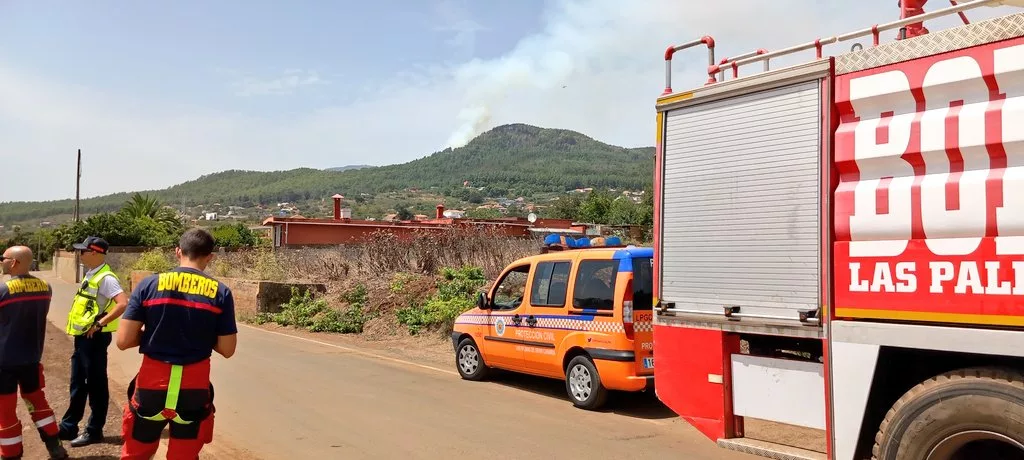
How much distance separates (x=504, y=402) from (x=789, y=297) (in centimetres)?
502

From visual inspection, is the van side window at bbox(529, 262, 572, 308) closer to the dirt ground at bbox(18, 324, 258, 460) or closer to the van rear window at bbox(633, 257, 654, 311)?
the van rear window at bbox(633, 257, 654, 311)

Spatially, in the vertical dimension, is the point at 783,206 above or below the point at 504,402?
above

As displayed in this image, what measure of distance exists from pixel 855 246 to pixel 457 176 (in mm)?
138621

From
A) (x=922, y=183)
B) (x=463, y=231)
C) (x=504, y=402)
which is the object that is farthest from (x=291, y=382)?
(x=463, y=231)

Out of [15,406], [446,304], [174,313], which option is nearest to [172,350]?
[174,313]

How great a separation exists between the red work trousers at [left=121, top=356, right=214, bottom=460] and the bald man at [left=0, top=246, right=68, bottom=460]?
6.95 feet

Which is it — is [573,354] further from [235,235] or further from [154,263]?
[235,235]

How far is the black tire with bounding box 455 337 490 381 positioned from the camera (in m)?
11.0

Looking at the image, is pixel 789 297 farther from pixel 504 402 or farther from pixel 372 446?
pixel 504 402

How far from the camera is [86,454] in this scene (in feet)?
21.9

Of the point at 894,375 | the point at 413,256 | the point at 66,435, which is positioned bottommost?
the point at 66,435

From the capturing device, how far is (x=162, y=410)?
4523mm

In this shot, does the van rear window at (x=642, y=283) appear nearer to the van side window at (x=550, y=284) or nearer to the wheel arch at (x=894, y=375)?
the van side window at (x=550, y=284)

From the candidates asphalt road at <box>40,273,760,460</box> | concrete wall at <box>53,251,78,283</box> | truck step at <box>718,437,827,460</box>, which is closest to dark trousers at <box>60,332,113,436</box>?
asphalt road at <box>40,273,760,460</box>
